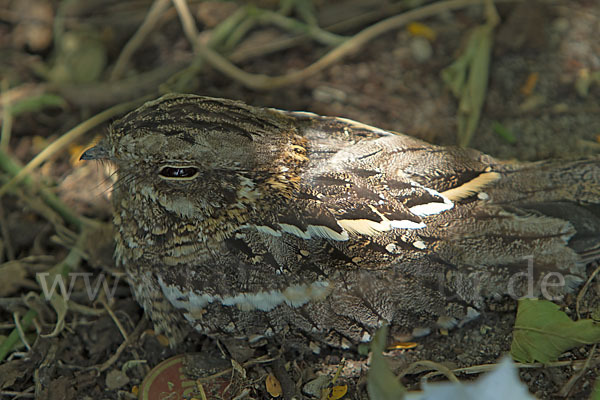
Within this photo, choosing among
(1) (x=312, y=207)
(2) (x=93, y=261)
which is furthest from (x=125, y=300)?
(1) (x=312, y=207)

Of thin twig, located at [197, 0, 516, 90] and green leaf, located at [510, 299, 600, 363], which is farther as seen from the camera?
thin twig, located at [197, 0, 516, 90]

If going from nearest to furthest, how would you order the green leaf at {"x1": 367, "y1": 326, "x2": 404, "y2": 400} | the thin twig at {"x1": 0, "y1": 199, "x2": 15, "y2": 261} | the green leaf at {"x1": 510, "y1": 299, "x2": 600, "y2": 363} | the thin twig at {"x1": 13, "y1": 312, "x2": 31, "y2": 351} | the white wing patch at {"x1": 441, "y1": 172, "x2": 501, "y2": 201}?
the green leaf at {"x1": 367, "y1": 326, "x2": 404, "y2": 400}, the green leaf at {"x1": 510, "y1": 299, "x2": 600, "y2": 363}, the white wing patch at {"x1": 441, "y1": 172, "x2": 501, "y2": 201}, the thin twig at {"x1": 13, "y1": 312, "x2": 31, "y2": 351}, the thin twig at {"x1": 0, "y1": 199, "x2": 15, "y2": 261}

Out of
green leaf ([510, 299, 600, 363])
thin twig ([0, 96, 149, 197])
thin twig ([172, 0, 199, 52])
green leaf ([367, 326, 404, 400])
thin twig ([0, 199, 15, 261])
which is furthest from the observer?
thin twig ([172, 0, 199, 52])

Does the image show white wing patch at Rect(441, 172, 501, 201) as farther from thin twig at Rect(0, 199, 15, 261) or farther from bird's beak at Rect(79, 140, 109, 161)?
thin twig at Rect(0, 199, 15, 261)

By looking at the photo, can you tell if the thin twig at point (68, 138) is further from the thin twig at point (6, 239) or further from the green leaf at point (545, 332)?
the green leaf at point (545, 332)

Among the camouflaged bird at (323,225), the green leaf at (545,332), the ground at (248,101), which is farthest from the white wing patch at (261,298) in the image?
the green leaf at (545,332)

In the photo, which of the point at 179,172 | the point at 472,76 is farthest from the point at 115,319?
the point at 472,76

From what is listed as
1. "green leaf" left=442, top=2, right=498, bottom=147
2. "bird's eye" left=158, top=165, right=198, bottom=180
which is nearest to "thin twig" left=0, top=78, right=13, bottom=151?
"bird's eye" left=158, top=165, right=198, bottom=180

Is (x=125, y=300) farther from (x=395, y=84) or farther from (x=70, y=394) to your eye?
(x=395, y=84)
